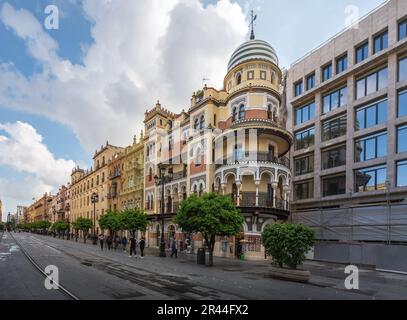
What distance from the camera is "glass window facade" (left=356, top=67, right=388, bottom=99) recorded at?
1121 inches

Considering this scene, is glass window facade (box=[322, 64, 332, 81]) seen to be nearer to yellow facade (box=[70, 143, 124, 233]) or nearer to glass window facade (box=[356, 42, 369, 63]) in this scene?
glass window facade (box=[356, 42, 369, 63])

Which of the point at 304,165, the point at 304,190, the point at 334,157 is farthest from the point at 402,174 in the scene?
the point at 304,190

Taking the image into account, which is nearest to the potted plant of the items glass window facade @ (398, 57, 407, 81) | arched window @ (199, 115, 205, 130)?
glass window facade @ (398, 57, 407, 81)

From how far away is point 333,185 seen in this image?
3284 centimetres

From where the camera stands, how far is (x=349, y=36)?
31.7 meters

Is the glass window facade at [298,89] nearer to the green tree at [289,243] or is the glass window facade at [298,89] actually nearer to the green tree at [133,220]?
the green tree at [133,220]

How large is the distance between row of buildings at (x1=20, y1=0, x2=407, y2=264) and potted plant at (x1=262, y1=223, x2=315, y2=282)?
1074 cm

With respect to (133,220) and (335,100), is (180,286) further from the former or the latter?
(335,100)

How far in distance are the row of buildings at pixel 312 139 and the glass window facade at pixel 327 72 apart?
0.55 feet

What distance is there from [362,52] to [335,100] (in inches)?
198

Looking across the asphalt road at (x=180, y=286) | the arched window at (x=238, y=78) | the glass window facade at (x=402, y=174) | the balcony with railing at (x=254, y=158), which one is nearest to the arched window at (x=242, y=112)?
the arched window at (x=238, y=78)

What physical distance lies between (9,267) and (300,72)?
110ft
